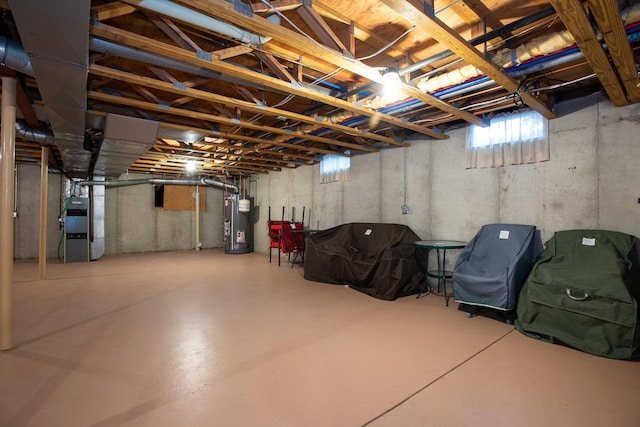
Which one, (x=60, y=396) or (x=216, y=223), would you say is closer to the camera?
(x=60, y=396)

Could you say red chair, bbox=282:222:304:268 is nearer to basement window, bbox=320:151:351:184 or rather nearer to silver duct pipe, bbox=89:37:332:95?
basement window, bbox=320:151:351:184

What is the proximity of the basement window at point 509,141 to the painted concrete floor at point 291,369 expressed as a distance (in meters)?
1.88

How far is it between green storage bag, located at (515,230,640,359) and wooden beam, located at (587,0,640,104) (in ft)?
4.46

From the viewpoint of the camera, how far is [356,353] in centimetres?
Result: 239

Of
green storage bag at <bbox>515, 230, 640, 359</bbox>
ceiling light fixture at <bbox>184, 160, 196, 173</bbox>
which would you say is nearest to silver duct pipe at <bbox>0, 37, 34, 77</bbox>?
green storage bag at <bbox>515, 230, 640, 359</bbox>

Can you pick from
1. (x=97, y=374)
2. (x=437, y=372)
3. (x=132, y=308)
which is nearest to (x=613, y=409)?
(x=437, y=372)

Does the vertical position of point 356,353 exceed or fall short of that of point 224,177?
it falls short

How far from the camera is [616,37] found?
1858 millimetres

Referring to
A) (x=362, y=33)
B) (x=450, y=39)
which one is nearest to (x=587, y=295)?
(x=450, y=39)

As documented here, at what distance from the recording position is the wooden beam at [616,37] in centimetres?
162

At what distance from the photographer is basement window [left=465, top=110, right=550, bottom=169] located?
347 centimetres

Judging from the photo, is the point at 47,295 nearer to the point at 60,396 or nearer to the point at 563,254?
the point at 60,396

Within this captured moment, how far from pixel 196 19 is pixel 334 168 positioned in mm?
4346

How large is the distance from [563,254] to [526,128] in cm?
Answer: 151
